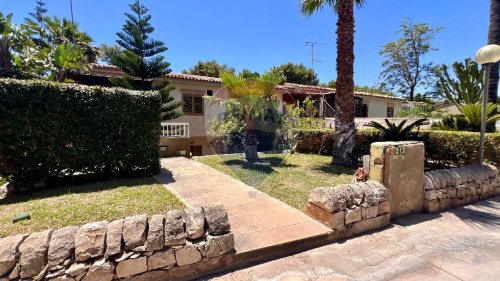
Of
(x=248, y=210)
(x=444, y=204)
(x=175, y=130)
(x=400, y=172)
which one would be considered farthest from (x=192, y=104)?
(x=444, y=204)

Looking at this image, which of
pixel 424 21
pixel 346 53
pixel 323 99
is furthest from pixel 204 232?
pixel 424 21

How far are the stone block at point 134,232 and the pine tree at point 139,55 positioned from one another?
8463mm

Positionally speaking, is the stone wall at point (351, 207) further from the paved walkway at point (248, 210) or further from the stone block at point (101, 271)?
the stone block at point (101, 271)

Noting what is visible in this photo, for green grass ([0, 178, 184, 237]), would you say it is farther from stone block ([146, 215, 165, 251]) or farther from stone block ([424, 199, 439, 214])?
stone block ([424, 199, 439, 214])

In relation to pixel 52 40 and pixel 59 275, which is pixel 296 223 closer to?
pixel 59 275

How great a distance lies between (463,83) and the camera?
8273mm

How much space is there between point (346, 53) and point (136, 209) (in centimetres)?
704

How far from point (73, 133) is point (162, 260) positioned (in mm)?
4519

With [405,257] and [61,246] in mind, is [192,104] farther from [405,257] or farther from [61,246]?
[405,257]

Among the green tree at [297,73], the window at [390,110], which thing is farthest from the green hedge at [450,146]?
the green tree at [297,73]

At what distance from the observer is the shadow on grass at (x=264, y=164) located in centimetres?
708

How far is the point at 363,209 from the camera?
372 centimetres

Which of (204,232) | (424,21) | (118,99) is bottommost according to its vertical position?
(204,232)

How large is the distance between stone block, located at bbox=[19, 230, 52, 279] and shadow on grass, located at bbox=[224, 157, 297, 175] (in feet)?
16.3
